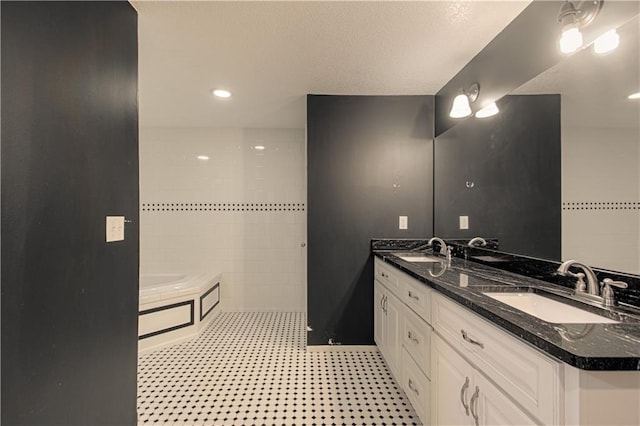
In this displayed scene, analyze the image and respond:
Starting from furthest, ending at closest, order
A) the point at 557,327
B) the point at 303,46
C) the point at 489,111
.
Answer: the point at 489,111, the point at 303,46, the point at 557,327

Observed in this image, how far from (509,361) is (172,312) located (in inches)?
107

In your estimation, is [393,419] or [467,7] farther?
[393,419]

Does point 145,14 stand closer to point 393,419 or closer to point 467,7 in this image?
point 467,7

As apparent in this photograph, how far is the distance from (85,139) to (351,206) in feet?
6.39

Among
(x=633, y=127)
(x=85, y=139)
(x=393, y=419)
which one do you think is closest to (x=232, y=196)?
(x=85, y=139)

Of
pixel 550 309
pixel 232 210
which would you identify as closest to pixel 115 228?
pixel 550 309

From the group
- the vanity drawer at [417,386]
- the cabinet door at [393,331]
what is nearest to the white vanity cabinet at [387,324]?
the cabinet door at [393,331]

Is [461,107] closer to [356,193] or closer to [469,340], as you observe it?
[356,193]

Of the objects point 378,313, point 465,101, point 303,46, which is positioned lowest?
point 378,313

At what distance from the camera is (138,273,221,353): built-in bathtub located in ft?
8.61

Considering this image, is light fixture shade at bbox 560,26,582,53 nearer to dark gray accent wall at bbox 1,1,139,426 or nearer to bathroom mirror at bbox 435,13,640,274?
bathroom mirror at bbox 435,13,640,274

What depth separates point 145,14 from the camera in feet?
5.27

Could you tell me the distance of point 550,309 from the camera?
1250 millimetres

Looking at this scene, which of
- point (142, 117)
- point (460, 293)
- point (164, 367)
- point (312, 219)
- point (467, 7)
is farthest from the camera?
point (142, 117)
